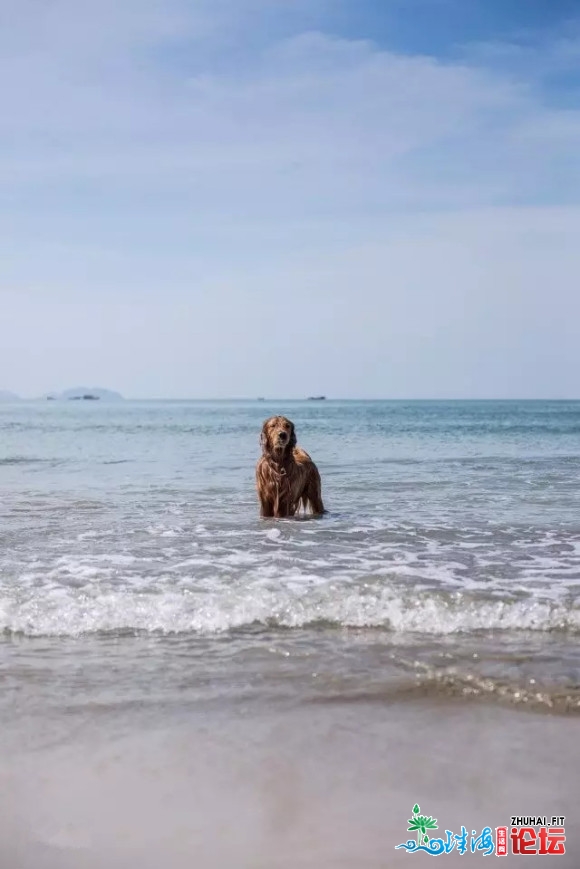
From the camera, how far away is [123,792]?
3482 millimetres

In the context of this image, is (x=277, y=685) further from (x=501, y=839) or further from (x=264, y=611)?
(x=501, y=839)

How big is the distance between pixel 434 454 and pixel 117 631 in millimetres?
17856

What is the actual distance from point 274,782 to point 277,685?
1.15 meters

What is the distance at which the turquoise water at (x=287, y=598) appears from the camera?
4809mm

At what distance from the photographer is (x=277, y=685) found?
4.73m

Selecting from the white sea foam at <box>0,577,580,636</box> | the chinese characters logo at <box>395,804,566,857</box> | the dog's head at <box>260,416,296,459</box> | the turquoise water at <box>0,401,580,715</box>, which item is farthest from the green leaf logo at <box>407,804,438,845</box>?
the dog's head at <box>260,416,296,459</box>

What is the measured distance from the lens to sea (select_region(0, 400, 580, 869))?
328cm

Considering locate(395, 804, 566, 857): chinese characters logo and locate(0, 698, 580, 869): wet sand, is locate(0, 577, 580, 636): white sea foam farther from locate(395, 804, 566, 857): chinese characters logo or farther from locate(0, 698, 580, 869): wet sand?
locate(395, 804, 566, 857): chinese characters logo

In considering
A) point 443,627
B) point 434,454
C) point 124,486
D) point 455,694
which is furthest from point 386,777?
point 434,454

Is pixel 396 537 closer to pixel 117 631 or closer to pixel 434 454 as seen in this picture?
pixel 117 631

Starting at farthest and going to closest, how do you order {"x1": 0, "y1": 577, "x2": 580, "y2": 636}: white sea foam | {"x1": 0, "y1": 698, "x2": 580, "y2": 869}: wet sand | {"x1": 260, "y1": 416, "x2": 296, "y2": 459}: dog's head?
{"x1": 260, "y1": 416, "x2": 296, "y2": 459}: dog's head < {"x1": 0, "y1": 577, "x2": 580, "y2": 636}: white sea foam < {"x1": 0, "y1": 698, "x2": 580, "y2": 869}: wet sand

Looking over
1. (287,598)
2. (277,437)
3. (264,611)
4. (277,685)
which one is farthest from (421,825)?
(277,437)

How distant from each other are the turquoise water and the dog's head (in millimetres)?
954

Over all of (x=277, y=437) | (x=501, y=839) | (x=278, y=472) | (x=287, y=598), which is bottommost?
(x=501, y=839)
